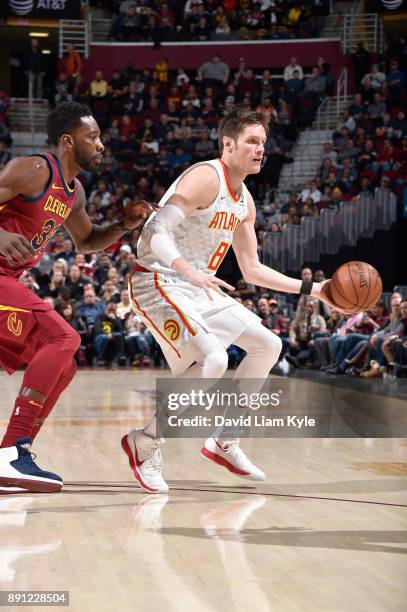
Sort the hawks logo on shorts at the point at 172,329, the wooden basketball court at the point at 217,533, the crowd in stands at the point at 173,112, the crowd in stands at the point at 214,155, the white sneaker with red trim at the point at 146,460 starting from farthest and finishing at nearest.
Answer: the crowd in stands at the point at 173,112 < the crowd in stands at the point at 214,155 < the hawks logo on shorts at the point at 172,329 < the white sneaker with red trim at the point at 146,460 < the wooden basketball court at the point at 217,533

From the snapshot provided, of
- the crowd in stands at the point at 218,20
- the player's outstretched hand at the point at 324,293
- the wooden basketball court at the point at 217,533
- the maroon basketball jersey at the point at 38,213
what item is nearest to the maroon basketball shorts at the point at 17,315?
the maroon basketball jersey at the point at 38,213

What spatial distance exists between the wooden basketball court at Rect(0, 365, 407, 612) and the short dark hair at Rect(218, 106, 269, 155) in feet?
6.13

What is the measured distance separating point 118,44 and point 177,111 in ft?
9.34

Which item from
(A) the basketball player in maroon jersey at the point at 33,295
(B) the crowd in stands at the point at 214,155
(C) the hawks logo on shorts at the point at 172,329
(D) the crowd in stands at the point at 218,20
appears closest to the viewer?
(A) the basketball player in maroon jersey at the point at 33,295

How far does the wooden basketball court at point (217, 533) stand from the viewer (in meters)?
2.87

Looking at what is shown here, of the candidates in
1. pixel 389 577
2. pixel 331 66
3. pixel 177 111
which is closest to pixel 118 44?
pixel 177 111

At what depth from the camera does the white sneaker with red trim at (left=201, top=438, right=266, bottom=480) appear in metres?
4.96

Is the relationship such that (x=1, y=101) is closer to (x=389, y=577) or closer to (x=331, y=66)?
(x=331, y=66)

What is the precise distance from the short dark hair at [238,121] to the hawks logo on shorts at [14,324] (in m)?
1.44

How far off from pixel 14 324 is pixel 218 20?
19.3 meters

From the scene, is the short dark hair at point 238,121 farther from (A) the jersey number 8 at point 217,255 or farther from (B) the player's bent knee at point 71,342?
(B) the player's bent knee at point 71,342

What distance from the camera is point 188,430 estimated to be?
7301mm

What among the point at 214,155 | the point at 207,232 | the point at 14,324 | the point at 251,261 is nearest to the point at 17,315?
the point at 14,324

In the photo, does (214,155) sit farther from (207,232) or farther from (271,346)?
(271,346)
